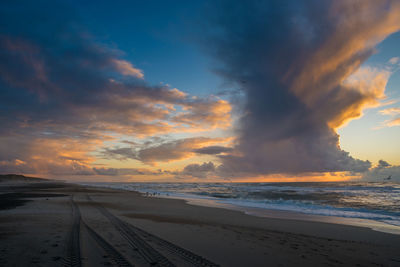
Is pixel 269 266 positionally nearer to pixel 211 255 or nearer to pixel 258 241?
pixel 211 255

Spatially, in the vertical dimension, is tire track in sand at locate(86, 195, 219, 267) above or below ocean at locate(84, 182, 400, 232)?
above

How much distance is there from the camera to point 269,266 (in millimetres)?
6895

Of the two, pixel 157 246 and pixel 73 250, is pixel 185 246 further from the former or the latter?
pixel 73 250

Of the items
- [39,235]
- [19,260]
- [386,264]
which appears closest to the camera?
[19,260]

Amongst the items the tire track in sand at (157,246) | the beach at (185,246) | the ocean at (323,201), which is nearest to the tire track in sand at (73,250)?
the beach at (185,246)

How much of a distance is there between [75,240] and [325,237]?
1195 centimetres

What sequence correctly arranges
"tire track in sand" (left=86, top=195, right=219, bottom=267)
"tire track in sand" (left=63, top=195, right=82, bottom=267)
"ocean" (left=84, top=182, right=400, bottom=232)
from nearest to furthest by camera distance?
"tire track in sand" (left=63, top=195, right=82, bottom=267)
"tire track in sand" (left=86, top=195, right=219, bottom=267)
"ocean" (left=84, top=182, right=400, bottom=232)

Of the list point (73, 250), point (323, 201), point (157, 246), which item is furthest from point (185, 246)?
point (323, 201)

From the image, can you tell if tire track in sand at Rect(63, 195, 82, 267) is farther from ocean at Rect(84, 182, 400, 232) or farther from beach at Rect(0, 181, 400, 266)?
ocean at Rect(84, 182, 400, 232)

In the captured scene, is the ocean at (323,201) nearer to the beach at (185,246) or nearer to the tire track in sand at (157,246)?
the beach at (185,246)

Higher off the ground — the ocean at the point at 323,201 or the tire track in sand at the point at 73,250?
the tire track in sand at the point at 73,250

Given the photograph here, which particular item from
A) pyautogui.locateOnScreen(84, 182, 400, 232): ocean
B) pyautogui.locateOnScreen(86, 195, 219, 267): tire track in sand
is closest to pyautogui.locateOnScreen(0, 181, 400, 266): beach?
pyautogui.locateOnScreen(86, 195, 219, 267): tire track in sand

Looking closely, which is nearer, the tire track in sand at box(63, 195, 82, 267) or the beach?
the tire track in sand at box(63, 195, 82, 267)

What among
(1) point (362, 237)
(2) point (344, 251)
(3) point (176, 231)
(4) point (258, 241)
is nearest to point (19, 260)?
(3) point (176, 231)
